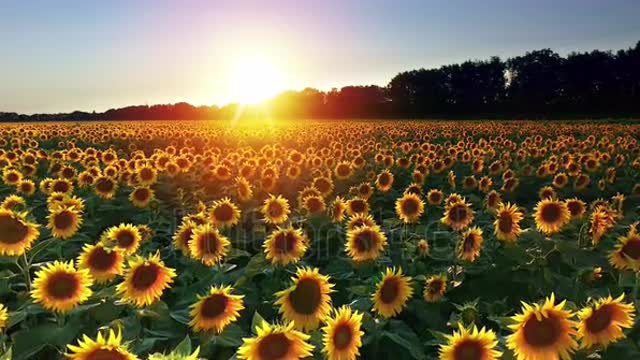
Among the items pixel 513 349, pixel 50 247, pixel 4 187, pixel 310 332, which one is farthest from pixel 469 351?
pixel 4 187

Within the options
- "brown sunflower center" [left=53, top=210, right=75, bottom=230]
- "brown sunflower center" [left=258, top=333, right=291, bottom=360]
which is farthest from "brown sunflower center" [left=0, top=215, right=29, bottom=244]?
"brown sunflower center" [left=258, top=333, right=291, bottom=360]

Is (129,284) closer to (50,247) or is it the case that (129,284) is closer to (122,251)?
(122,251)

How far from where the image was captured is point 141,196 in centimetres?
783

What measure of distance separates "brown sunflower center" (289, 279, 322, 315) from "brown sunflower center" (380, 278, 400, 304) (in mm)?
529

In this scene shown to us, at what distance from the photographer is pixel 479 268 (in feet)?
15.8

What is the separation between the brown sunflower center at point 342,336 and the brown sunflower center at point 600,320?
125cm

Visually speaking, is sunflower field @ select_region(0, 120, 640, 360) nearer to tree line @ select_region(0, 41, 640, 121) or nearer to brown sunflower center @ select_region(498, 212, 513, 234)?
brown sunflower center @ select_region(498, 212, 513, 234)

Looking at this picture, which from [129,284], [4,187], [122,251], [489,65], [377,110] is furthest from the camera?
[489,65]

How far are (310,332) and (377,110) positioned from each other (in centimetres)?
7918

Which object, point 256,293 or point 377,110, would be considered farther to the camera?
point 377,110

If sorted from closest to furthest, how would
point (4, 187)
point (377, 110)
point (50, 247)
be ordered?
point (50, 247)
point (4, 187)
point (377, 110)

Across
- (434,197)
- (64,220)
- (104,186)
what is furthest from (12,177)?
(434,197)

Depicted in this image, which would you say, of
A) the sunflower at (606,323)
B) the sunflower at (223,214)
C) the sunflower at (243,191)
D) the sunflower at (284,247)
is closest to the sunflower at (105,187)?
the sunflower at (243,191)

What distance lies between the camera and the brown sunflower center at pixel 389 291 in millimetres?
3725
